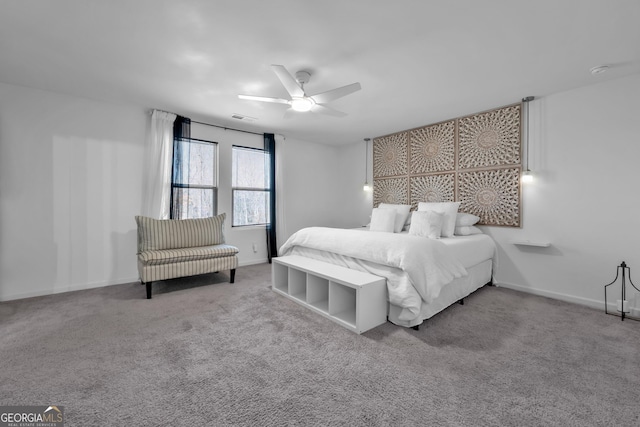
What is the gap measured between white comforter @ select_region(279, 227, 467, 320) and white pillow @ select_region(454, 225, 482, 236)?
112 centimetres

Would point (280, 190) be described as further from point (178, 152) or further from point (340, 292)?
point (340, 292)

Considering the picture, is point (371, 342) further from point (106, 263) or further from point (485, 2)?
point (106, 263)

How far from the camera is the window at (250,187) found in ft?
16.1

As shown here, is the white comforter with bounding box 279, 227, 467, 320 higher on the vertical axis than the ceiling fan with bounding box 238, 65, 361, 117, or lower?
lower

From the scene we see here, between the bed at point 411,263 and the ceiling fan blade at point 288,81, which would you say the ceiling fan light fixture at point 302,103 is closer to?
the ceiling fan blade at point 288,81

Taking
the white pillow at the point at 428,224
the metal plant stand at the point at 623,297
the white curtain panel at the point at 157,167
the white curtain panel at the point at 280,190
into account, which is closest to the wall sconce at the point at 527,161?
the white pillow at the point at 428,224

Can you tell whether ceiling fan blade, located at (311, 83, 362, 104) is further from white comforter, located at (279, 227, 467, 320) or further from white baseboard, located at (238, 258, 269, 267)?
white baseboard, located at (238, 258, 269, 267)

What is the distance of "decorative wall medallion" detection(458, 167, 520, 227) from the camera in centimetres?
363

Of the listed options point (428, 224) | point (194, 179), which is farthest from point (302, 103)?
point (194, 179)

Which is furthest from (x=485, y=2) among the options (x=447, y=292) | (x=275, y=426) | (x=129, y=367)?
(x=129, y=367)

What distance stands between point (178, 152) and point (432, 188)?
4.01 meters

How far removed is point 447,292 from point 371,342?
42.6 inches

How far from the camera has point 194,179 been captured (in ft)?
14.6

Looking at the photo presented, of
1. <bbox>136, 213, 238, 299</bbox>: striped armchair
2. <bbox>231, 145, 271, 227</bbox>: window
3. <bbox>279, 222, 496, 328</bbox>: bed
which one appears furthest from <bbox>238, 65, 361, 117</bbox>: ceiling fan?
<bbox>231, 145, 271, 227</bbox>: window
